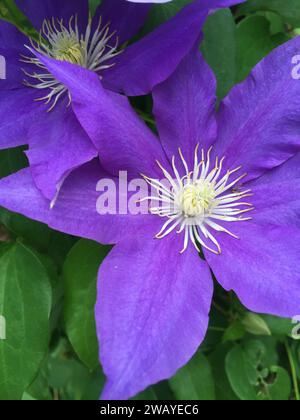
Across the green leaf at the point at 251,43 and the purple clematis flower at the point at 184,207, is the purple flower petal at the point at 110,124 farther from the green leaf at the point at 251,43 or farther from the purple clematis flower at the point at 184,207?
the green leaf at the point at 251,43

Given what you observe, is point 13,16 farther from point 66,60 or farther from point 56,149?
point 56,149

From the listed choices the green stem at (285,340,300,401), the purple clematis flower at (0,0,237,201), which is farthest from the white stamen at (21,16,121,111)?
the green stem at (285,340,300,401)

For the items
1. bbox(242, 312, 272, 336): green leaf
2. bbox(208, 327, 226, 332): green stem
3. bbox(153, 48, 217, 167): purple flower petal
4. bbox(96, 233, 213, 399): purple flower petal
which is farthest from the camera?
bbox(208, 327, 226, 332): green stem

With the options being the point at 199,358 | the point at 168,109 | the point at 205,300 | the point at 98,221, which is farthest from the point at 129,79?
the point at 199,358

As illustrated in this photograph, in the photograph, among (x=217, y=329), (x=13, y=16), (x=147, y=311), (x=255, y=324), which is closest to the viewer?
(x=147, y=311)

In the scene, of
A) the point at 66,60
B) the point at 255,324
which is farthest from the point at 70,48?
the point at 255,324

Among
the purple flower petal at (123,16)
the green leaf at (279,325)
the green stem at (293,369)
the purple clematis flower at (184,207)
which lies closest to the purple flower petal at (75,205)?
the purple clematis flower at (184,207)

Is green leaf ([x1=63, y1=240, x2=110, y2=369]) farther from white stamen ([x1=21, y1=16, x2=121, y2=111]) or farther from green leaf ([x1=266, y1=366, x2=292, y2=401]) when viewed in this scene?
green leaf ([x1=266, y1=366, x2=292, y2=401])
